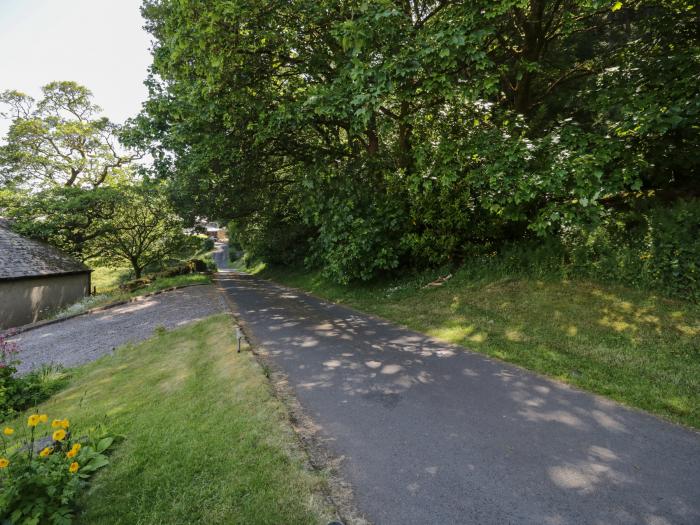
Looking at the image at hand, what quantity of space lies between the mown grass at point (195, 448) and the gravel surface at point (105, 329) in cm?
319

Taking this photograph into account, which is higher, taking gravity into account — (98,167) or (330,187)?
(98,167)

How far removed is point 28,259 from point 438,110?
20.3 metres

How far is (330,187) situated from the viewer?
39.1 ft

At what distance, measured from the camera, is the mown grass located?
9.37 feet

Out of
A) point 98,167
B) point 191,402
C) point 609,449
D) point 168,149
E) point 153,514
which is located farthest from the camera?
point 98,167

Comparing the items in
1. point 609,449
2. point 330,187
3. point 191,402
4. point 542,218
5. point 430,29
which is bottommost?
point 191,402

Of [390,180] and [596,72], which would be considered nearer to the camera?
[596,72]

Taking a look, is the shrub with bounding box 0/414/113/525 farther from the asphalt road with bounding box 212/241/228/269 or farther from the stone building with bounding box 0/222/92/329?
the asphalt road with bounding box 212/241/228/269

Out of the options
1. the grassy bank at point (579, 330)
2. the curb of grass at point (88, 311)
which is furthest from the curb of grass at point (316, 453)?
the curb of grass at point (88, 311)

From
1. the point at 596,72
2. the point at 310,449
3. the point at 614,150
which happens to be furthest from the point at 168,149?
the point at 596,72

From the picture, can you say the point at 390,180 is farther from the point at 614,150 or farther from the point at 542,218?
the point at 614,150

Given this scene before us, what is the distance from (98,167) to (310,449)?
3254cm

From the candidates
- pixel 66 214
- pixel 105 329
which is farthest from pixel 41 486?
pixel 66 214

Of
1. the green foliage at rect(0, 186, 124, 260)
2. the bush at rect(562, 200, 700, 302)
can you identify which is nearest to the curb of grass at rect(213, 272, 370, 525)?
the bush at rect(562, 200, 700, 302)
